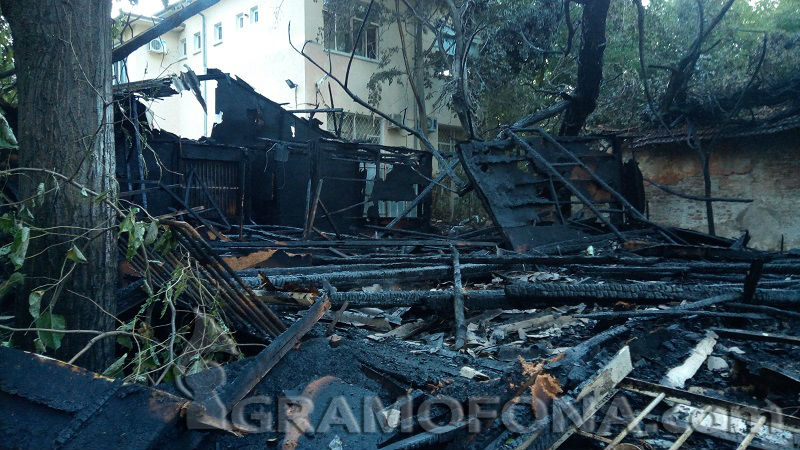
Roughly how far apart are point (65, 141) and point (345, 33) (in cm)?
1327

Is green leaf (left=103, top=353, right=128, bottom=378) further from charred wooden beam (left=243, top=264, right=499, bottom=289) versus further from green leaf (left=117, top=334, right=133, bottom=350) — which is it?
charred wooden beam (left=243, top=264, right=499, bottom=289)

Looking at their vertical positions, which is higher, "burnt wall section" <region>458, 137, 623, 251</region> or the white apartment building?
the white apartment building

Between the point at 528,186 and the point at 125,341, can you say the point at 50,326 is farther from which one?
the point at 528,186

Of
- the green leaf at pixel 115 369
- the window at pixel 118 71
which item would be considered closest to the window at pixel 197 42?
the window at pixel 118 71

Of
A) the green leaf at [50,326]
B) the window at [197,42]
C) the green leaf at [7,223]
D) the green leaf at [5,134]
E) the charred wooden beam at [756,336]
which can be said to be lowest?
the charred wooden beam at [756,336]

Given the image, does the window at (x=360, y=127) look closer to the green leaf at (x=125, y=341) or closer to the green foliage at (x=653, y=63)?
the green foliage at (x=653, y=63)

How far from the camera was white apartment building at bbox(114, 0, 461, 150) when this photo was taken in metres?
14.1

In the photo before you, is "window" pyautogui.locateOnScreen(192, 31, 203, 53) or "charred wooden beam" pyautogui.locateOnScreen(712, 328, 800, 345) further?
"window" pyautogui.locateOnScreen(192, 31, 203, 53)

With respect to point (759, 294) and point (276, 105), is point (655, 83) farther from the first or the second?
point (759, 294)

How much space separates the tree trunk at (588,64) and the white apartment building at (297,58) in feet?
16.0

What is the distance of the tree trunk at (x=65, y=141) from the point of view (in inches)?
98.4

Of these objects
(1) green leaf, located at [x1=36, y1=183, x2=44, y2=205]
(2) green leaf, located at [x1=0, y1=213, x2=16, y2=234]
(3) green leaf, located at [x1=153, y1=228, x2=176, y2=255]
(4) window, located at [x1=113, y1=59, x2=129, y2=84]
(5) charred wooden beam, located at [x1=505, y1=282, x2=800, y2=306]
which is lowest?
(5) charred wooden beam, located at [x1=505, y1=282, x2=800, y2=306]

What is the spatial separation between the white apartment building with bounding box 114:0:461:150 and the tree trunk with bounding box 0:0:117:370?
1073 cm

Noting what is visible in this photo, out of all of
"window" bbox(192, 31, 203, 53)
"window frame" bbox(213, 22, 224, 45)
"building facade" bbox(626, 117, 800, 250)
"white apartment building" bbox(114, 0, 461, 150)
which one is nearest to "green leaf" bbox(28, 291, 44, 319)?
"building facade" bbox(626, 117, 800, 250)
